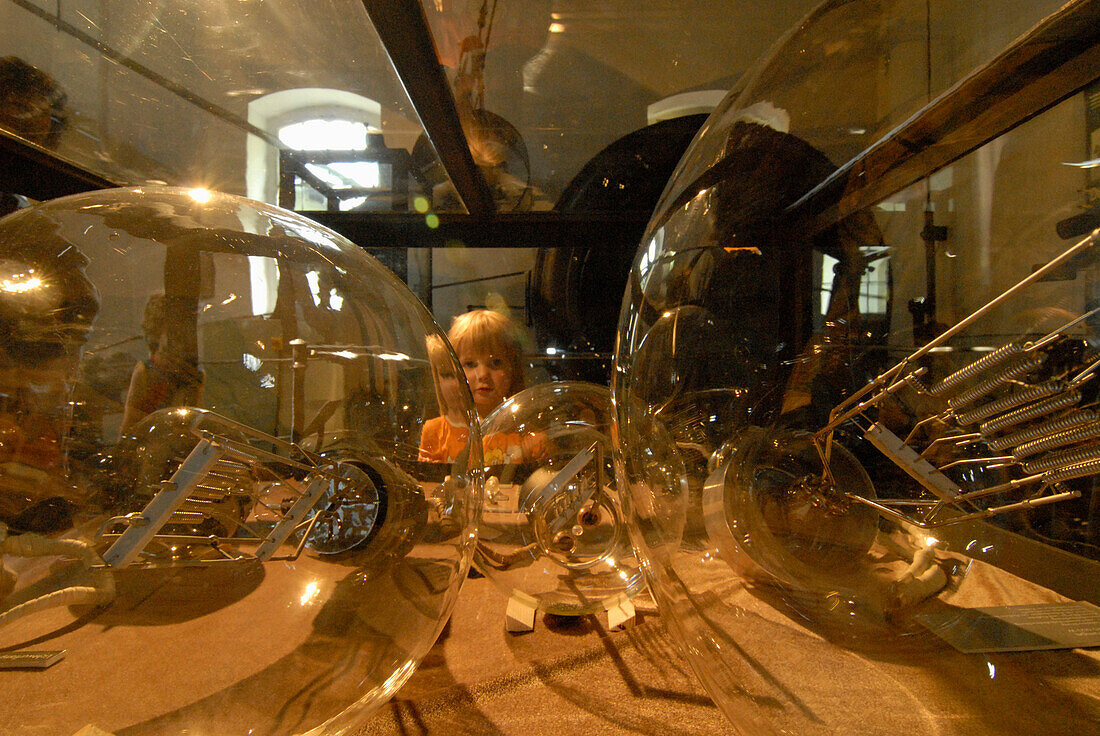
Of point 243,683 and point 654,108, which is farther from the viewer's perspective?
point 654,108

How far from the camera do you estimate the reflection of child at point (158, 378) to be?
0.21m

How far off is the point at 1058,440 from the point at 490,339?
0.68 metres

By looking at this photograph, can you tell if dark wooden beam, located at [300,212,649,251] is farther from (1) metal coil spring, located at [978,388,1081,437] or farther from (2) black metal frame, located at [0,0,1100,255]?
(1) metal coil spring, located at [978,388,1081,437]

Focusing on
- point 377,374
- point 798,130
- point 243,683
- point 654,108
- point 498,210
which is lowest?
point 243,683

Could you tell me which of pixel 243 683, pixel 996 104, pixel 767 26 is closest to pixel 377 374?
pixel 243 683

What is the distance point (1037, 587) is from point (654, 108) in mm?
730

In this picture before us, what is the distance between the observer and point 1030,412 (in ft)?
0.63

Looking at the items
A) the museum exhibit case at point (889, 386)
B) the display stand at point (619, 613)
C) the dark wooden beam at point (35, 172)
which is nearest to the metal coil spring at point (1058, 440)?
the museum exhibit case at point (889, 386)

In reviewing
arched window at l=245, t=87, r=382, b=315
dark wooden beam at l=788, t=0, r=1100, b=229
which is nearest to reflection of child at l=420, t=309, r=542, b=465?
arched window at l=245, t=87, r=382, b=315

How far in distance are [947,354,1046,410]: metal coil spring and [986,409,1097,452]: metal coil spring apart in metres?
0.02

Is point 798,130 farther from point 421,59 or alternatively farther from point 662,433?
point 421,59

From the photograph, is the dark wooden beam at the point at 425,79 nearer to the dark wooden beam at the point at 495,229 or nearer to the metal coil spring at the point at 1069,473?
the dark wooden beam at the point at 495,229

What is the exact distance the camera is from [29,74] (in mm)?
490

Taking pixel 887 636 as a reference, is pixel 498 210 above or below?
above
